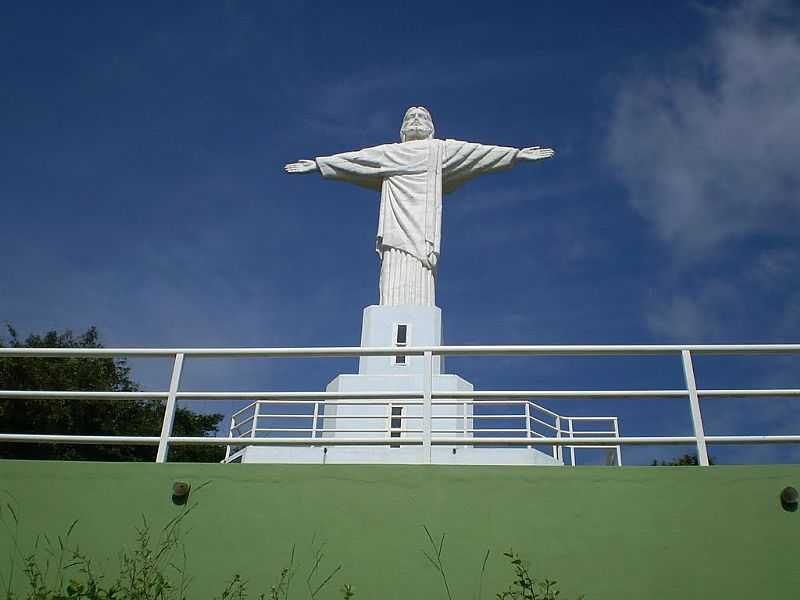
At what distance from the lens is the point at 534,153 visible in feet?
36.3

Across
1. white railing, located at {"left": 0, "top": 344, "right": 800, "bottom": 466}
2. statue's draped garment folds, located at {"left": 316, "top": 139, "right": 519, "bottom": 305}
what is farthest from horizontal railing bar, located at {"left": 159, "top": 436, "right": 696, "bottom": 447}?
statue's draped garment folds, located at {"left": 316, "top": 139, "right": 519, "bottom": 305}

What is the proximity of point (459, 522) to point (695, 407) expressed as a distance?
70.0 inches

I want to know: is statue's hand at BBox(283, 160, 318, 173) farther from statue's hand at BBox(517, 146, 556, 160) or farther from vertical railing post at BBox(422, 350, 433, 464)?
vertical railing post at BBox(422, 350, 433, 464)

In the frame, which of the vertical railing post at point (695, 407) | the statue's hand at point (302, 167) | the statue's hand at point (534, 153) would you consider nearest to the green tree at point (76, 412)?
the statue's hand at point (302, 167)

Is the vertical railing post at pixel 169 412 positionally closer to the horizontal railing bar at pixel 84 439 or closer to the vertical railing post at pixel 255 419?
the horizontal railing bar at pixel 84 439

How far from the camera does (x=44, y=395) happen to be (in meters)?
5.04

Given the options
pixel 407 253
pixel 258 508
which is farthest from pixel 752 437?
pixel 407 253

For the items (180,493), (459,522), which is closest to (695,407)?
(459,522)

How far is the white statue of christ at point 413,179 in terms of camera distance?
1038 cm

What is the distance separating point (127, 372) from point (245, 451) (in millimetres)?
20418

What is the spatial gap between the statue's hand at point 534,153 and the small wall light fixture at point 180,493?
25.6 feet

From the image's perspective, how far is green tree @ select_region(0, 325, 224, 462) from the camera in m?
21.0

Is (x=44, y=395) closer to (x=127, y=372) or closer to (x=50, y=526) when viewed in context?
(x=50, y=526)

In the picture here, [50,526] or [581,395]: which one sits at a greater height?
[581,395]
